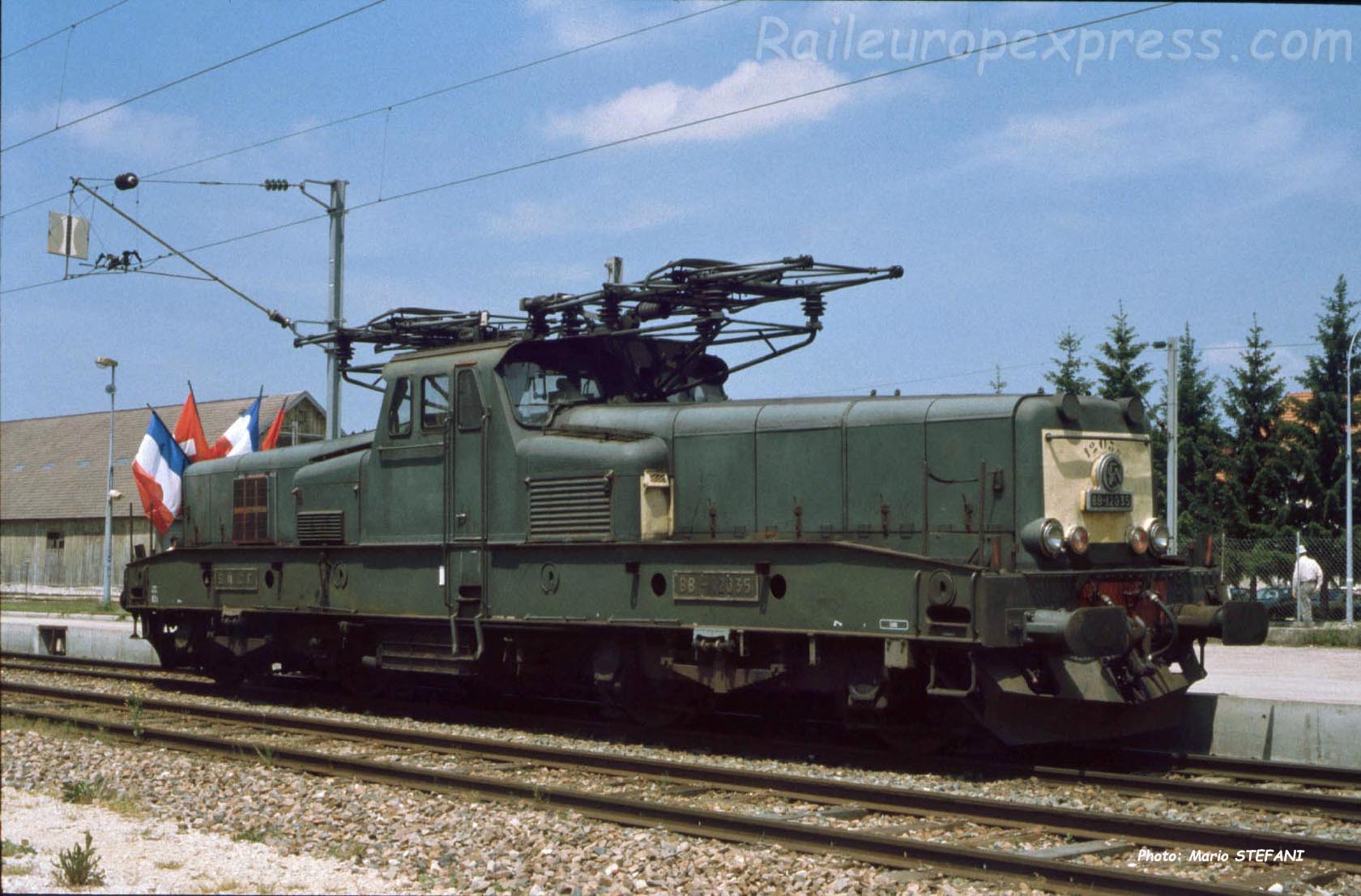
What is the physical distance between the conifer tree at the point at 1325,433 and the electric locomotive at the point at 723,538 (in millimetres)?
23786

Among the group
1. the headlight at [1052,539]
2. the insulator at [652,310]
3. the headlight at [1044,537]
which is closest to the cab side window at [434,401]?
the insulator at [652,310]

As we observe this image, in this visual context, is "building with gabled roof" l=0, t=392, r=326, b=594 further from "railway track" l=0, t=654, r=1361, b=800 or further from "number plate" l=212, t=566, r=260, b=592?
"railway track" l=0, t=654, r=1361, b=800

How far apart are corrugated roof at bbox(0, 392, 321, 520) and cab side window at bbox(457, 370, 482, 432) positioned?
3634 centimetres

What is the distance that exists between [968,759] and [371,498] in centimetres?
663

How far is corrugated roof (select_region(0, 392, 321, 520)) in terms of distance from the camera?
49969 millimetres

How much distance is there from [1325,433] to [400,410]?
89.9 ft

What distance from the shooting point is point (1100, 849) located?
24.1 feet

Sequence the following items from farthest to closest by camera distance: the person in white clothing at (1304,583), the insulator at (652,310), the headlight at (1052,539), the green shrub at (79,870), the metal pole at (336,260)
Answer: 1. the person in white clothing at (1304,583)
2. the metal pole at (336,260)
3. the insulator at (652,310)
4. the headlight at (1052,539)
5. the green shrub at (79,870)

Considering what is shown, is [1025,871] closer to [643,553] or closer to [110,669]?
[643,553]

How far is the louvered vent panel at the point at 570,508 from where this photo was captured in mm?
11531

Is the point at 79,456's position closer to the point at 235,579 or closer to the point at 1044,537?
the point at 235,579

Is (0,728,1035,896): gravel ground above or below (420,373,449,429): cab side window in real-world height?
below

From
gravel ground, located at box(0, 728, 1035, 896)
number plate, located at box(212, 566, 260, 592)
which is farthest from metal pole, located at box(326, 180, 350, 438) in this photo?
gravel ground, located at box(0, 728, 1035, 896)

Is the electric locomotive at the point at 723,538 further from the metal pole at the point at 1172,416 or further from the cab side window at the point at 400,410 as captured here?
the metal pole at the point at 1172,416
